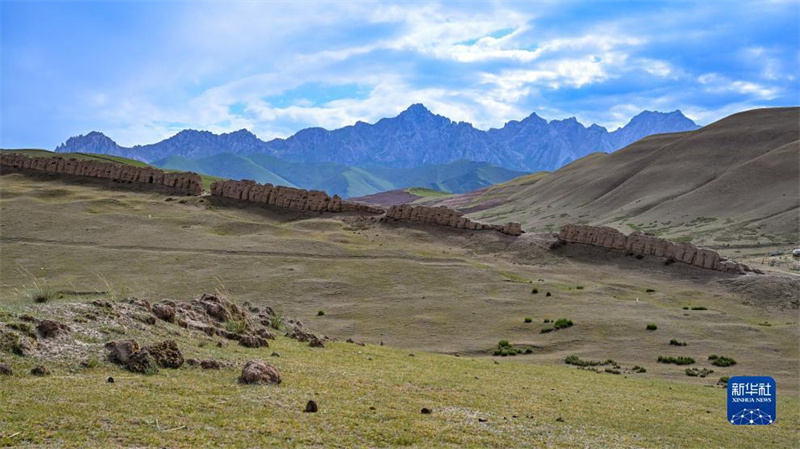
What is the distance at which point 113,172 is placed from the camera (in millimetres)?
65875

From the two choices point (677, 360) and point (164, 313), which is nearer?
point (164, 313)

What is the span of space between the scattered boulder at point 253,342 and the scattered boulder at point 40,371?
669 centimetres

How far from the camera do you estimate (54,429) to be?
984 cm

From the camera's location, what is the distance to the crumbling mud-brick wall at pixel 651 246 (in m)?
41.8

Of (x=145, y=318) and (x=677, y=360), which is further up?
(x=677, y=360)

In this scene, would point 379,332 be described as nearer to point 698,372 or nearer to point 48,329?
point 698,372

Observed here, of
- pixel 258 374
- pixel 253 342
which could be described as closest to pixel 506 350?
pixel 253 342

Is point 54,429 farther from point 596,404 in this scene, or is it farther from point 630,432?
point 596,404

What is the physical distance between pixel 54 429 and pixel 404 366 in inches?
446

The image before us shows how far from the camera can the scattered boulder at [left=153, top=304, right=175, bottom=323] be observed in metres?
18.1

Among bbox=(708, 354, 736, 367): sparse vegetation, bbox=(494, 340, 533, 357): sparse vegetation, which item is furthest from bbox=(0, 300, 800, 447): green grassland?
bbox=(494, 340, 533, 357): sparse vegetation

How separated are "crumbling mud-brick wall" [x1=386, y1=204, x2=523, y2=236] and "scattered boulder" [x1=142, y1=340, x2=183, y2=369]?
38877mm

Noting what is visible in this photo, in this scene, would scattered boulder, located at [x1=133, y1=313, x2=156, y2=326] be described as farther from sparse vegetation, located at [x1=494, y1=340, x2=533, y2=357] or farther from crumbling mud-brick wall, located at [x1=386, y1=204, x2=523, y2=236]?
crumbling mud-brick wall, located at [x1=386, y1=204, x2=523, y2=236]

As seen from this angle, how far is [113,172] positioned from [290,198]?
20309 millimetres
